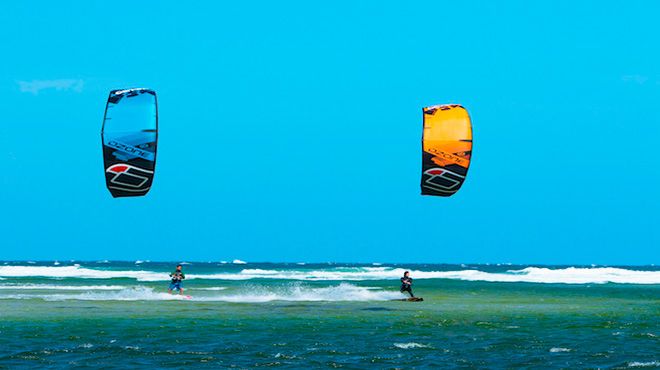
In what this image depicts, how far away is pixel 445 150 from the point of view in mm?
23391

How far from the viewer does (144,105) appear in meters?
21.2

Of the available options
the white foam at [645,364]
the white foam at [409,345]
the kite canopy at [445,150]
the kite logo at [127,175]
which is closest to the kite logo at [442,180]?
the kite canopy at [445,150]

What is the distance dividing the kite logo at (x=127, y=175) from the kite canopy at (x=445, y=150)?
6534 mm

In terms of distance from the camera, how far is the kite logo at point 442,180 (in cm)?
2336

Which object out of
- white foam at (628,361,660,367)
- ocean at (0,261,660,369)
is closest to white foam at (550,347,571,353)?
ocean at (0,261,660,369)

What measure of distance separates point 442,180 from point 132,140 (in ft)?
24.5

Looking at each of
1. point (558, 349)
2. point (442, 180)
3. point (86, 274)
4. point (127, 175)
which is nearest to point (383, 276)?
point (86, 274)

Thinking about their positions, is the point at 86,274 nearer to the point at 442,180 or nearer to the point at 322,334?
the point at 322,334

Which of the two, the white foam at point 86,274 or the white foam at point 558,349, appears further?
the white foam at point 86,274

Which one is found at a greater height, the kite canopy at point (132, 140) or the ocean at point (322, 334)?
the kite canopy at point (132, 140)

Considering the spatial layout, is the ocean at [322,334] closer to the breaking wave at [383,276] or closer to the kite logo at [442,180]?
the kite logo at [442,180]

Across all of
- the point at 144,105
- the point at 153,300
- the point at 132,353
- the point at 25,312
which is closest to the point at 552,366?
the point at 132,353

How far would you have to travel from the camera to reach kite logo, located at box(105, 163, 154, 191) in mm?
21406

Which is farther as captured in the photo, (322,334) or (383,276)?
(383,276)
